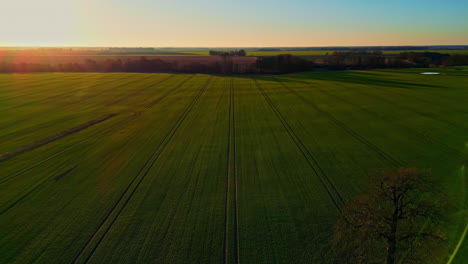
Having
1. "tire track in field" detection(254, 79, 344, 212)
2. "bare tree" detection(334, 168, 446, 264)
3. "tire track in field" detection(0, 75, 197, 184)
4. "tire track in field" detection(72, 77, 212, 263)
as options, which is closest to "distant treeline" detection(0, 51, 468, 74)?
"tire track in field" detection(0, 75, 197, 184)

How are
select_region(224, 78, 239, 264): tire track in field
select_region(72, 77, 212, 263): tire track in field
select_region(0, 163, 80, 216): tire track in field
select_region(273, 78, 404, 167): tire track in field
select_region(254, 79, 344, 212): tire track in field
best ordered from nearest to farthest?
select_region(72, 77, 212, 263): tire track in field, select_region(224, 78, 239, 264): tire track in field, select_region(0, 163, 80, 216): tire track in field, select_region(254, 79, 344, 212): tire track in field, select_region(273, 78, 404, 167): tire track in field

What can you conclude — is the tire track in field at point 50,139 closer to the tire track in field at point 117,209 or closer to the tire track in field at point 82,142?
the tire track in field at point 82,142

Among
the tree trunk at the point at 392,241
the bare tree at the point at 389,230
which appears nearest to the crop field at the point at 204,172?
the bare tree at the point at 389,230

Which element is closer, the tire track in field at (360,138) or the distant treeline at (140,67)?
the tire track in field at (360,138)

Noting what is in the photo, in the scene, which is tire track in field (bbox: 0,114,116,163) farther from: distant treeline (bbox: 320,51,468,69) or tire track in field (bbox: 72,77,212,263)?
distant treeline (bbox: 320,51,468,69)

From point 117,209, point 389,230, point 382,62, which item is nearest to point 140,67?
point 382,62

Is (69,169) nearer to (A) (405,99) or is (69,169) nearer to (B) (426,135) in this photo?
(B) (426,135)

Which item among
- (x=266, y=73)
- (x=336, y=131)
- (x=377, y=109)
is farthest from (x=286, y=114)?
(x=266, y=73)
